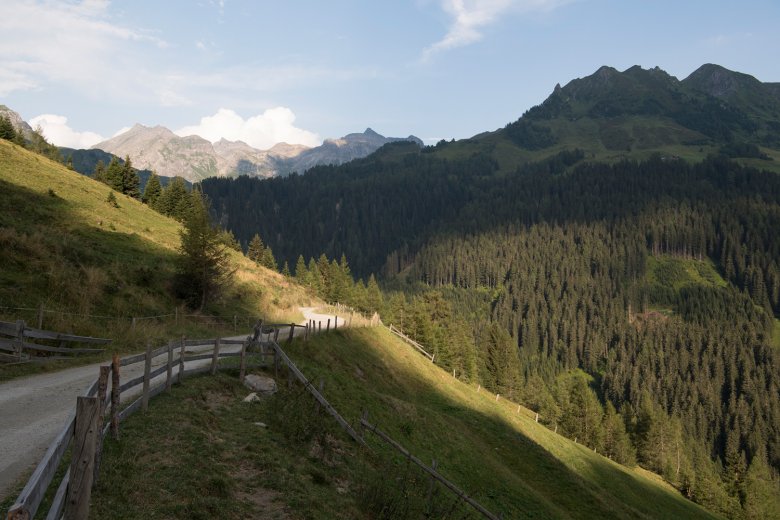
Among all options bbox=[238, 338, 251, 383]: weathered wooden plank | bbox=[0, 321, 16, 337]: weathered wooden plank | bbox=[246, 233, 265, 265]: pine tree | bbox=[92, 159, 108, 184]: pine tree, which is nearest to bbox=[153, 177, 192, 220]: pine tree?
bbox=[92, 159, 108, 184]: pine tree

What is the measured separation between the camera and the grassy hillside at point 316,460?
31.3 ft

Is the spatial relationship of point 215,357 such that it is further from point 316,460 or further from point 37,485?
point 37,485

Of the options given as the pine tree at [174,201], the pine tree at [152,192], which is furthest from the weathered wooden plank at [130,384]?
the pine tree at [152,192]

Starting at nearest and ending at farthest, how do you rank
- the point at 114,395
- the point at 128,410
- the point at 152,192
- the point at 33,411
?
the point at 114,395 → the point at 128,410 → the point at 33,411 → the point at 152,192

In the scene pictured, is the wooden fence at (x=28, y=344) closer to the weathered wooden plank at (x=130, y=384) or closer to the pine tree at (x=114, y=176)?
the weathered wooden plank at (x=130, y=384)

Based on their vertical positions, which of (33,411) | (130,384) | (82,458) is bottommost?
(33,411)

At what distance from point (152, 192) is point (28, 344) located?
73678 millimetres

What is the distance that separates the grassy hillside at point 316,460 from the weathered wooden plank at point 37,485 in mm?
2550

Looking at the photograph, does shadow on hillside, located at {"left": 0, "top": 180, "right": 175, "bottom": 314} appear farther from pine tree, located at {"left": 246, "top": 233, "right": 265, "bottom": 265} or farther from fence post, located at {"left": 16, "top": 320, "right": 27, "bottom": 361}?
pine tree, located at {"left": 246, "top": 233, "right": 265, "bottom": 265}

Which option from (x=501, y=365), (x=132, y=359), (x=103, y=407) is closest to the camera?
(x=103, y=407)

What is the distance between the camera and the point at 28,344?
60.2 feet

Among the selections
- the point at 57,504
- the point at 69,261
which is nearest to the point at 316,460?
the point at 57,504

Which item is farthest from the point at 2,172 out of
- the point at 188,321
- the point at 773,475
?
the point at 773,475

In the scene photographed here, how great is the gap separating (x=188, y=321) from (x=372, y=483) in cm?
2394
